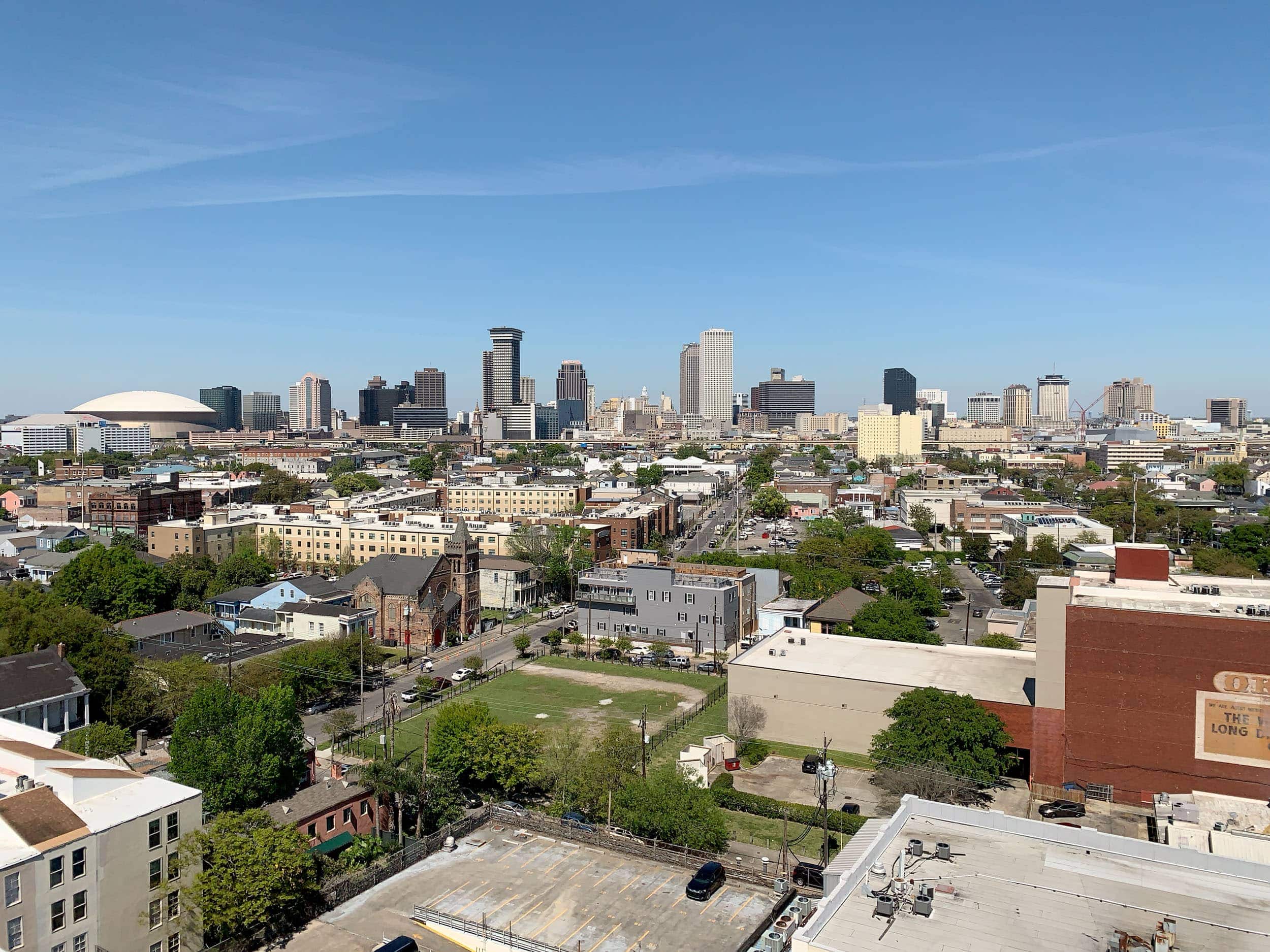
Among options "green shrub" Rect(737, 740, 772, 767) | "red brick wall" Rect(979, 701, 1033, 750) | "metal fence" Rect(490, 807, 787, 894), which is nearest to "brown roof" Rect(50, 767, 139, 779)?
"metal fence" Rect(490, 807, 787, 894)

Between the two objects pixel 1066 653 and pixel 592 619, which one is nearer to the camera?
pixel 1066 653

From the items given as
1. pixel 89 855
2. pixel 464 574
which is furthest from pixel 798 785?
pixel 464 574

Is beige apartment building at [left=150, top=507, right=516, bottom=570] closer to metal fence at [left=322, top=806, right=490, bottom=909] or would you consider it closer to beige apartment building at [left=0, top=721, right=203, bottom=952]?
metal fence at [left=322, top=806, right=490, bottom=909]

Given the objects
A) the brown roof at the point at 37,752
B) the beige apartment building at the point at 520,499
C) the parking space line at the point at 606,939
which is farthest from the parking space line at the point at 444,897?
the beige apartment building at the point at 520,499

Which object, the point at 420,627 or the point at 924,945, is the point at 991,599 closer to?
the point at 420,627

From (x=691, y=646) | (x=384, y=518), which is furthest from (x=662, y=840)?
(x=384, y=518)

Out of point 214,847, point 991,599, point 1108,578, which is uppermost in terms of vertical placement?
point 1108,578
